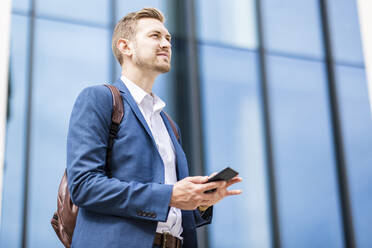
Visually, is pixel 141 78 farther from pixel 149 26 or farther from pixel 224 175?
pixel 224 175

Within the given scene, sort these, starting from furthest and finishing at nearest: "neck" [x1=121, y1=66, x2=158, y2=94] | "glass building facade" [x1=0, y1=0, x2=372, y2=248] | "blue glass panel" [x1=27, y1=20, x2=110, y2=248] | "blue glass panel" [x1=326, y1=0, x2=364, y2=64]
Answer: "blue glass panel" [x1=326, y1=0, x2=364, y2=64], "glass building facade" [x1=0, y1=0, x2=372, y2=248], "blue glass panel" [x1=27, y1=20, x2=110, y2=248], "neck" [x1=121, y1=66, x2=158, y2=94]

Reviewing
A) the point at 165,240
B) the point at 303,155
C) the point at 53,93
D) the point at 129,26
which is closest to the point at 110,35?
the point at 53,93

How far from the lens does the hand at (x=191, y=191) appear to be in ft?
5.46

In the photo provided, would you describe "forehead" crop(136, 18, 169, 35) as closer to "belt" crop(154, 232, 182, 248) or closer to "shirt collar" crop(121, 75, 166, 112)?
"shirt collar" crop(121, 75, 166, 112)

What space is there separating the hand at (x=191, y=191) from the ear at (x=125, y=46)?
0.81 meters

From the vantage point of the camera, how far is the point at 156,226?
1745 millimetres

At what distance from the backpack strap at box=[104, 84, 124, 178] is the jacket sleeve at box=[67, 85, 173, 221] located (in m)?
0.03

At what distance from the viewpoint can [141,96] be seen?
A: 2102mm

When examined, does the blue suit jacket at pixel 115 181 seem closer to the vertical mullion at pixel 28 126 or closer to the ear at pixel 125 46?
the ear at pixel 125 46

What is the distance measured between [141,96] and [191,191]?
0.59 metres

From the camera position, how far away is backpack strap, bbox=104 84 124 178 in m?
1.85

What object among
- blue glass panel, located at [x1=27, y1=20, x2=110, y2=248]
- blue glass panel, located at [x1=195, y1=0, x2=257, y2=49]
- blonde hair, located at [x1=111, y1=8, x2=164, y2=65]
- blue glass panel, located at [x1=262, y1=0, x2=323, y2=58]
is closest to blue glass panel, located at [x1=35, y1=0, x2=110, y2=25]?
blue glass panel, located at [x1=27, y1=20, x2=110, y2=248]

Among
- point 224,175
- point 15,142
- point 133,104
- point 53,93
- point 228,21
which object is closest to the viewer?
point 224,175

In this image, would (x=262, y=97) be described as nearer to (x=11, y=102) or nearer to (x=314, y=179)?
(x=314, y=179)
